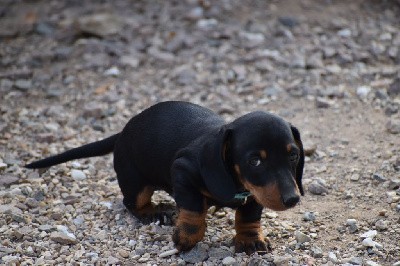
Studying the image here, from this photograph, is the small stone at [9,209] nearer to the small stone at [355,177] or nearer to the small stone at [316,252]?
the small stone at [316,252]

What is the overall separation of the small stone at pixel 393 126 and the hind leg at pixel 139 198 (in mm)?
2361

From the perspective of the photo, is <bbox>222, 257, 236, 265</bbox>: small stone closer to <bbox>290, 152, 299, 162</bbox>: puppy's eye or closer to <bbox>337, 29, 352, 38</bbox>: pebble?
<bbox>290, 152, 299, 162</bbox>: puppy's eye

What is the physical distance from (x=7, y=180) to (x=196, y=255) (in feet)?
6.25

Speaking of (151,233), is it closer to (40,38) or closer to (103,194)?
(103,194)

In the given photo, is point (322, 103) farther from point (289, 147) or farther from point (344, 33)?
point (289, 147)

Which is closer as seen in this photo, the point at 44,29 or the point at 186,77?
the point at 186,77

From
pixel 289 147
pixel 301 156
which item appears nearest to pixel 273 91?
pixel 301 156

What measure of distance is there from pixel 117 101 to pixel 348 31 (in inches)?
121

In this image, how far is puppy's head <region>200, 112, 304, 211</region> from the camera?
4449 millimetres

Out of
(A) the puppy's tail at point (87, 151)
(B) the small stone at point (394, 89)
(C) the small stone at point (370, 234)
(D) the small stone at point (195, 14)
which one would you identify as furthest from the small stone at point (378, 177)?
(D) the small stone at point (195, 14)

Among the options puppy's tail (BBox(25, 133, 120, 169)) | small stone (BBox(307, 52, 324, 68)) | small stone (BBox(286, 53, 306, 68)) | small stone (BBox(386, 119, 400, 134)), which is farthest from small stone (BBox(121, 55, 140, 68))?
small stone (BBox(386, 119, 400, 134))

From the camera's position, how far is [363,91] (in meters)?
7.90

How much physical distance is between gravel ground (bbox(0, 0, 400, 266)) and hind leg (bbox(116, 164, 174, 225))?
108mm

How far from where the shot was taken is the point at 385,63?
8672 mm
